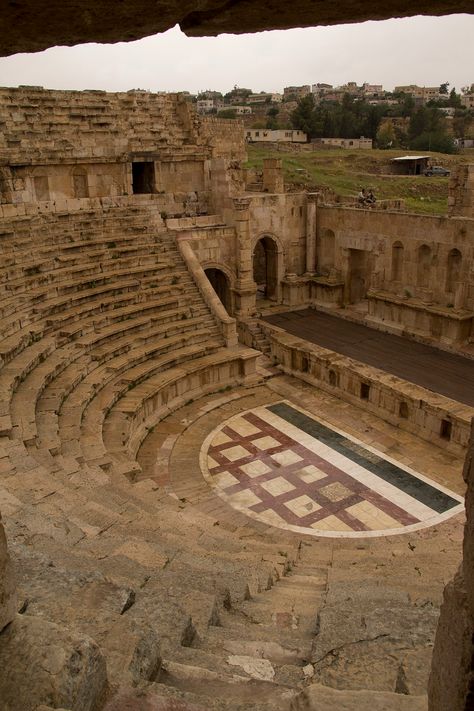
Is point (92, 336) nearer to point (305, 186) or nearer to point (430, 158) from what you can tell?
point (305, 186)

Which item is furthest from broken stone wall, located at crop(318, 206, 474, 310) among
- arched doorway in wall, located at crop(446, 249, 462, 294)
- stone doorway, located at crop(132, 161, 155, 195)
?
stone doorway, located at crop(132, 161, 155, 195)

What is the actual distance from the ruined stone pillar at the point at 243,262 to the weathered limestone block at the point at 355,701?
1501cm

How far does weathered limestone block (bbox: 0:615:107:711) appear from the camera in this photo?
2635 mm

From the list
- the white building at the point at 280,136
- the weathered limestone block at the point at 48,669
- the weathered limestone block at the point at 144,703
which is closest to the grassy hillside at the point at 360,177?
the white building at the point at 280,136

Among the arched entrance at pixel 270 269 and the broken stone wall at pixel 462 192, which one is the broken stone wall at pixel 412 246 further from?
the arched entrance at pixel 270 269

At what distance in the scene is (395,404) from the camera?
41.7ft

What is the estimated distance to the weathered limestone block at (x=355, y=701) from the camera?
9.21 ft

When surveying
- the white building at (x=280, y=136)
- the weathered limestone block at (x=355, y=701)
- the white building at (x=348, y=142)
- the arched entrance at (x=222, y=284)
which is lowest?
the arched entrance at (x=222, y=284)

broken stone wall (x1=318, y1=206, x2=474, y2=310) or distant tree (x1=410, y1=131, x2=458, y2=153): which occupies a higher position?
distant tree (x1=410, y1=131, x2=458, y2=153)

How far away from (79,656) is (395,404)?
1085 cm

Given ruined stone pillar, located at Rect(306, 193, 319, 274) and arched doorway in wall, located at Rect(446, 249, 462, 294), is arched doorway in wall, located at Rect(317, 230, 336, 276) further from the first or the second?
arched doorway in wall, located at Rect(446, 249, 462, 294)

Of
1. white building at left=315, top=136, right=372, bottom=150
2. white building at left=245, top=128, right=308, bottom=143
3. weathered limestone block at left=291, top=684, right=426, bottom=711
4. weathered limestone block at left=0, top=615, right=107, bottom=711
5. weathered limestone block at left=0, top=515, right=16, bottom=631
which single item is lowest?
weathered limestone block at left=291, top=684, right=426, bottom=711

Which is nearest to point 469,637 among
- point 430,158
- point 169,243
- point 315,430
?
point 315,430

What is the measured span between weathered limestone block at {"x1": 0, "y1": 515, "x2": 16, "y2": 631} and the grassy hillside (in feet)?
84.7
